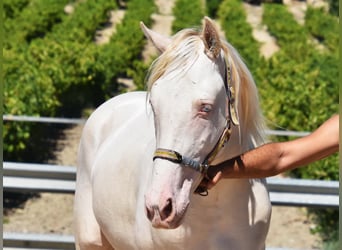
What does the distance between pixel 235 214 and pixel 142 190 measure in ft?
1.38

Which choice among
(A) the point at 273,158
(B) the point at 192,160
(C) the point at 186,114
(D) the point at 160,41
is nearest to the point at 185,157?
(B) the point at 192,160

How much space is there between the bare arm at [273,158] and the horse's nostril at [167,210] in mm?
281

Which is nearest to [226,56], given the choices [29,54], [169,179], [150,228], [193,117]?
[193,117]

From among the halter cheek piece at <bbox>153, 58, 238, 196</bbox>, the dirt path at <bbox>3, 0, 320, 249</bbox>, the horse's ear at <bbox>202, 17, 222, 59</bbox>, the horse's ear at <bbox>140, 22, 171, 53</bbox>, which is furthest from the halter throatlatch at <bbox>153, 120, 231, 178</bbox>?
the dirt path at <bbox>3, 0, 320, 249</bbox>

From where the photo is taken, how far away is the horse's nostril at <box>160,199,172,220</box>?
296 cm

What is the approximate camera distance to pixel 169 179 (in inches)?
118

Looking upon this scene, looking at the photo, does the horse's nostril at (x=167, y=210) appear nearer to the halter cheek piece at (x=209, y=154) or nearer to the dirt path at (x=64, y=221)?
the halter cheek piece at (x=209, y=154)

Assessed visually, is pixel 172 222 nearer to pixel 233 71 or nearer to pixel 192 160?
pixel 192 160

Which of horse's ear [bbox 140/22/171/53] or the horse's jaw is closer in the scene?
the horse's jaw

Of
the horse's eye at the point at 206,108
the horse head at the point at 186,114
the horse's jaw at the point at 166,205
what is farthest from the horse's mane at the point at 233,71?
the horse's jaw at the point at 166,205

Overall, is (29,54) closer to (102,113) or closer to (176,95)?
(102,113)

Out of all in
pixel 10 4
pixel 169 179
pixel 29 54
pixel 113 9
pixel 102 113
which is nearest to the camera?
pixel 169 179

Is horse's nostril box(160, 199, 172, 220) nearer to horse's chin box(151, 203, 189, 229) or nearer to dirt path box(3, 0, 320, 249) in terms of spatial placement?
horse's chin box(151, 203, 189, 229)

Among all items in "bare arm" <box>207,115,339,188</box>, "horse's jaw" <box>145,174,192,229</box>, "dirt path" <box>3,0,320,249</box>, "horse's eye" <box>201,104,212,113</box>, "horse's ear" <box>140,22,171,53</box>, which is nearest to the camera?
"horse's jaw" <box>145,174,192,229</box>
